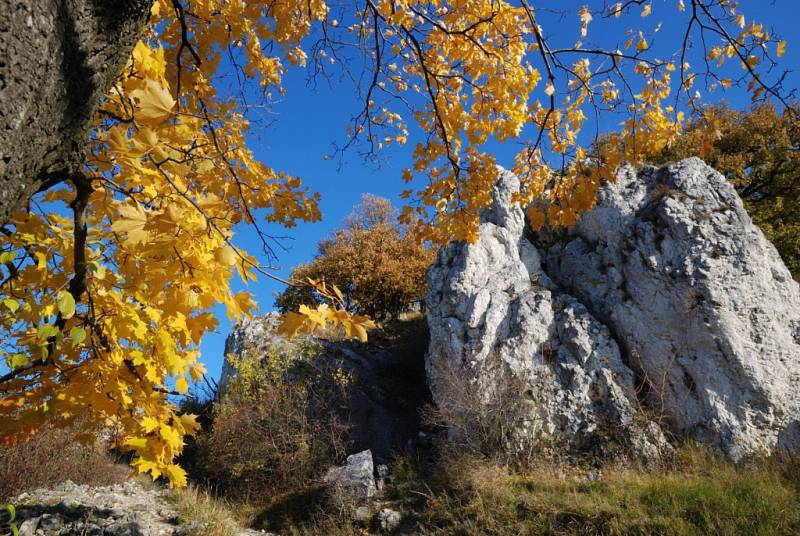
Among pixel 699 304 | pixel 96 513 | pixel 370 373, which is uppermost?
pixel 370 373

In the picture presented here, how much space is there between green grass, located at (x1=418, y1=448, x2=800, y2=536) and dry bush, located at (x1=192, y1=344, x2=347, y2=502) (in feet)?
9.50

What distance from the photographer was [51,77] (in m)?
0.88

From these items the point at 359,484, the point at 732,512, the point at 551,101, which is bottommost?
the point at 732,512

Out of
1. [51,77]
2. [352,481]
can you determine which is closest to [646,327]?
[352,481]

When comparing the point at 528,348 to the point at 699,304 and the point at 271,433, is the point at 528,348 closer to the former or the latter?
the point at 699,304

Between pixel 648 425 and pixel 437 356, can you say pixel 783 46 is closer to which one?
pixel 648 425

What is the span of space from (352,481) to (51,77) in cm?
776

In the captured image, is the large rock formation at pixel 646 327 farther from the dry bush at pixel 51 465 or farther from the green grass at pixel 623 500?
the dry bush at pixel 51 465

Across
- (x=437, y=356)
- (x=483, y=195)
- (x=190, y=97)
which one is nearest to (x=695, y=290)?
(x=437, y=356)

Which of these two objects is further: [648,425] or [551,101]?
[648,425]

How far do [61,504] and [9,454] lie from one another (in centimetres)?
183

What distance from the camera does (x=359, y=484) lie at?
742 centimetres

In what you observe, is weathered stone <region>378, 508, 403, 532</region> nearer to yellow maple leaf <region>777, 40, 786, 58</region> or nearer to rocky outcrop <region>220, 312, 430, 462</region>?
rocky outcrop <region>220, 312, 430, 462</region>

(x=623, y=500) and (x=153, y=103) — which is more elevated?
(x=153, y=103)
